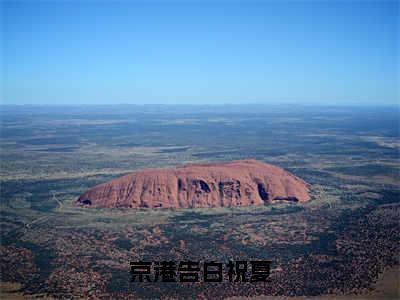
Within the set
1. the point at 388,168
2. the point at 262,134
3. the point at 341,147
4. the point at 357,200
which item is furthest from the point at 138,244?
the point at 262,134

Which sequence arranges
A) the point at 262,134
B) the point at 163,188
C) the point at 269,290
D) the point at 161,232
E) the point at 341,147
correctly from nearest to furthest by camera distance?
the point at 269,290 < the point at 161,232 < the point at 163,188 < the point at 341,147 < the point at 262,134

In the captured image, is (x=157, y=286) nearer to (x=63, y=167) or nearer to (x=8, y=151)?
(x=63, y=167)

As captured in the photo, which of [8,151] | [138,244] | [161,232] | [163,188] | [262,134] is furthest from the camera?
[262,134]

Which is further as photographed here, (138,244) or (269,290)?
(138,244)

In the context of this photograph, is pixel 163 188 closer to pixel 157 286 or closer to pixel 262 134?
pixel 157 286

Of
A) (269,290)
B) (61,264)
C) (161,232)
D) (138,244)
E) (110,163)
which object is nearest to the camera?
(269,290)

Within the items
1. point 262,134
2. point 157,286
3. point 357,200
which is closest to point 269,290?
point 157,286
